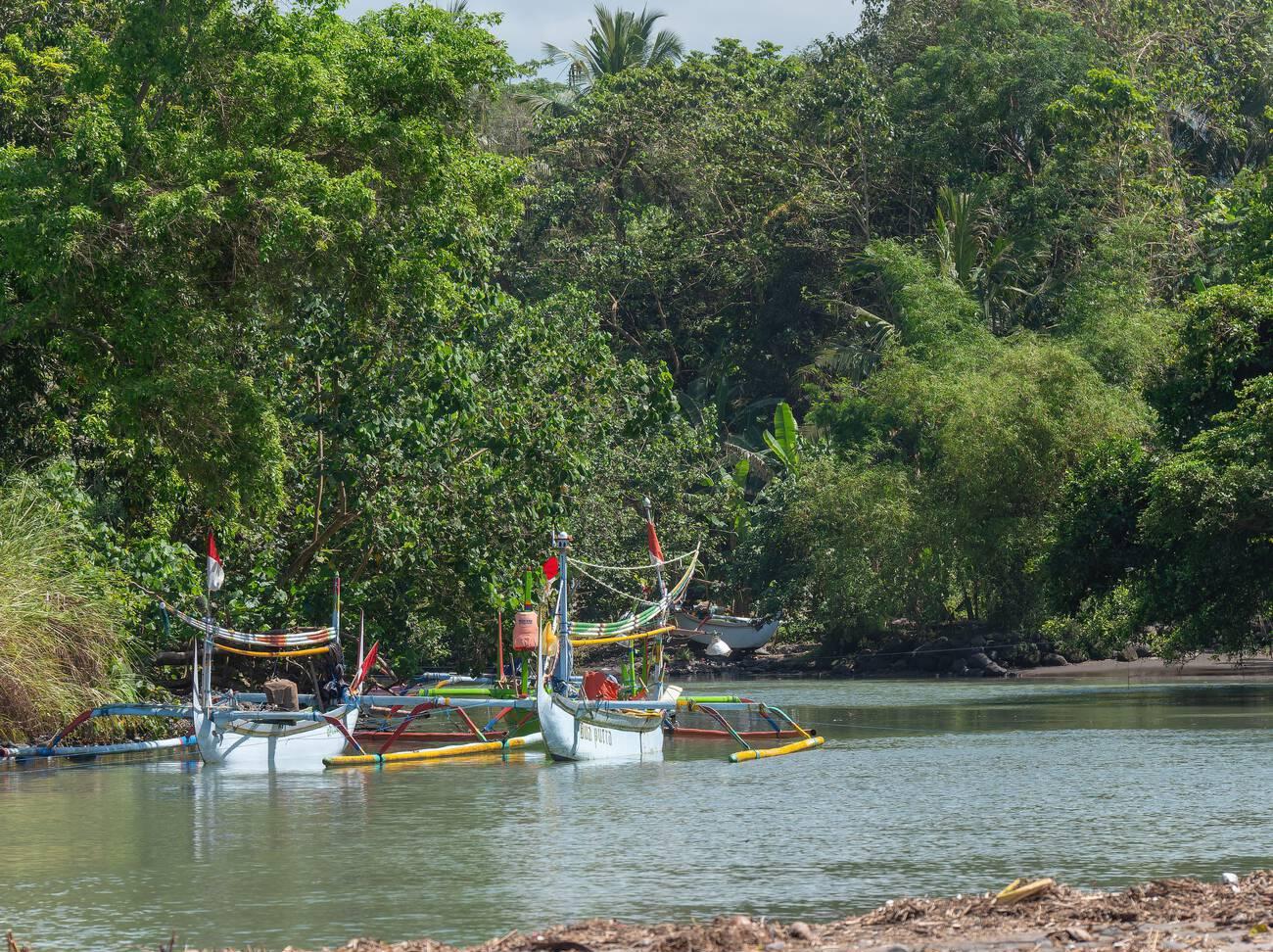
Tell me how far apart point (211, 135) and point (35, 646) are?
783 cm

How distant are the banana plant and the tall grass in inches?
1221

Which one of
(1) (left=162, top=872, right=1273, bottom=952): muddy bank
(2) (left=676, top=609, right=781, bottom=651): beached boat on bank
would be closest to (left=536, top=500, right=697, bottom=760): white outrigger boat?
(1) (left=162, top=872, right=1273, bottom=952): muddy bank

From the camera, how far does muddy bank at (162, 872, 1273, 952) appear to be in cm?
941

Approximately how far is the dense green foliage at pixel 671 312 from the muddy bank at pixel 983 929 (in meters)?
14.6

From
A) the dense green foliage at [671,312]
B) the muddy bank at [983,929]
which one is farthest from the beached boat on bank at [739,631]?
the muddy bank at [983,929]

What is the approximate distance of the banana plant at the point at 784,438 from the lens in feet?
176

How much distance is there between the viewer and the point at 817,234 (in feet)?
193

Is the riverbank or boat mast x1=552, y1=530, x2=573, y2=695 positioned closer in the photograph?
boat mast x1=552, y1=530, x2=573, y2=695

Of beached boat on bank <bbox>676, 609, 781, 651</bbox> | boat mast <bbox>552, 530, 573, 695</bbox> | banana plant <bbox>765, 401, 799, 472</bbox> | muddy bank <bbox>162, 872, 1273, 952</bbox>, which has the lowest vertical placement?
beached boat on bank <bbox>676, 609, 781, 651</bbox>

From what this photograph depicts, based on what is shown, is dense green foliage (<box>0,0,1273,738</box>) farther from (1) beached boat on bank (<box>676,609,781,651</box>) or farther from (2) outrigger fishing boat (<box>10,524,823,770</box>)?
(2) outrigger fishing boat (<box>10,524,823,770</box>)

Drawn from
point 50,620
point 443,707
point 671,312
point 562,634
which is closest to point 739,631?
point 671,312

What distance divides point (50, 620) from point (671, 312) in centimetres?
4274

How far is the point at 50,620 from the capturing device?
23.6 metres

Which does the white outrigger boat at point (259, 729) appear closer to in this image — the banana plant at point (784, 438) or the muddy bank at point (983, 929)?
the muddy bank at point (983, 929)
